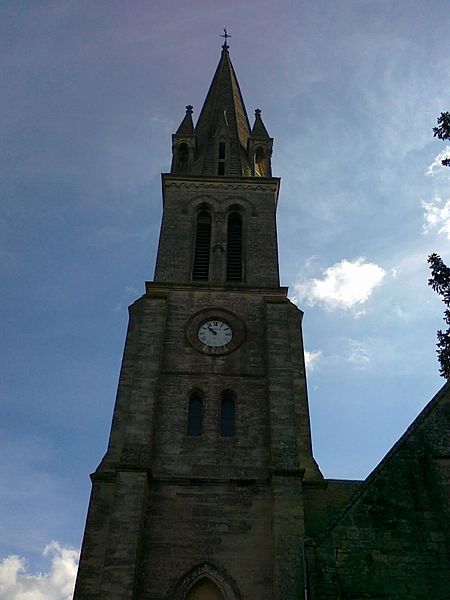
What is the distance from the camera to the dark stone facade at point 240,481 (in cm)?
1288

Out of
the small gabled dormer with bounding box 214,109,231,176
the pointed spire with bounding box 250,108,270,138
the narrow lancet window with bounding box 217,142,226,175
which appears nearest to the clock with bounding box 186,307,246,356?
the small gabled dormer with bounding box 214,109,231,176

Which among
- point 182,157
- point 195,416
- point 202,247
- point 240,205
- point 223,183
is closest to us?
point 195,416

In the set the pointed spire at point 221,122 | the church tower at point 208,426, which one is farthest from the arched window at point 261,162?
the church tower at point 208,426

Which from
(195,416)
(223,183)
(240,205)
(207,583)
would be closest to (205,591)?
(207,583)

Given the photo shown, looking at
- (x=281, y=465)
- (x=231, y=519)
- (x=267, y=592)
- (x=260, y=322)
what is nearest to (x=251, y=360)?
(x=260, y=322)

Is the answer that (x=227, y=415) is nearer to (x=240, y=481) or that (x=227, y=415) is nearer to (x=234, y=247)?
(x=240, y=481)

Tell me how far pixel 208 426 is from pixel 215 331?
3641 millimetres

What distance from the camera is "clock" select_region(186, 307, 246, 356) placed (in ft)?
64.9

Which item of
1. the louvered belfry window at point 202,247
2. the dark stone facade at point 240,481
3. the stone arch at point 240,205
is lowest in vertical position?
the dark stone facade at point 240,481

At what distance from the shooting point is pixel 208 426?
1770 centimetres

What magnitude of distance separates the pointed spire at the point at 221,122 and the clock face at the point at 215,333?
348 inches

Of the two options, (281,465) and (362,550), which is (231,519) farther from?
(362,550)

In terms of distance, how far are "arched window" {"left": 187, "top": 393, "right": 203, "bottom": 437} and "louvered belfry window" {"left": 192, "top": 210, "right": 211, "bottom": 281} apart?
5351 mm

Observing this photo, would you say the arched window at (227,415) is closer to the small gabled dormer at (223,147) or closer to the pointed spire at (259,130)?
the small gabled dormer at (223,147)
